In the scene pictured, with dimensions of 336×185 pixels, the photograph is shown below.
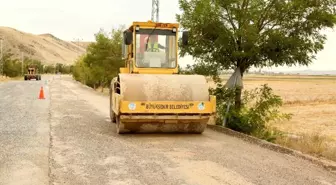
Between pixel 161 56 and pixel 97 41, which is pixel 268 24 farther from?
pixel 97 41

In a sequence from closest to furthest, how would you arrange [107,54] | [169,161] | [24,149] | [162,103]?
1. [169,161]
2. [24,149]
3. [162,103]
4. [107,54]

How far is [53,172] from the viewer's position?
705cm

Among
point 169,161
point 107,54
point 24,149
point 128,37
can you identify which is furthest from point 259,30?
point 107,54

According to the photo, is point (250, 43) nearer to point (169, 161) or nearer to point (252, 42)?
point (252, 42)

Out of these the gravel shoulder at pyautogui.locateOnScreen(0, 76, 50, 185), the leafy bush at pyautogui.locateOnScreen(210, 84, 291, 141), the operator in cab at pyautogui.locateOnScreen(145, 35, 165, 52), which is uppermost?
the operator in cab at pyautogui.locateOnScreen(145, 35, 165, 52)

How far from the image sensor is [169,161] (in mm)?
7973

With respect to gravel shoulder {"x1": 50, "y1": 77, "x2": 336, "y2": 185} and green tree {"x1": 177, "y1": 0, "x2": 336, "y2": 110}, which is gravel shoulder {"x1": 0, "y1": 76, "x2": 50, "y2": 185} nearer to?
gravel shoulder {"x1": 50, "y1": 77, "x2": 336, "y2": 185}

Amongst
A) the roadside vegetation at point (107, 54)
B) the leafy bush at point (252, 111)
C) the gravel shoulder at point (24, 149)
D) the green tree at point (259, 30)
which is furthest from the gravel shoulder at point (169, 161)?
the roadside vegetation at point (107, 54)

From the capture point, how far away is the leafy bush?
473 inches

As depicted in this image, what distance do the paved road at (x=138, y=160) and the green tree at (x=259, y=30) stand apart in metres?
2.33

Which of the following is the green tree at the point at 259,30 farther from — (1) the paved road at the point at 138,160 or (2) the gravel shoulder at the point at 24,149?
(2) the gravel shoulder at the point at 24,149

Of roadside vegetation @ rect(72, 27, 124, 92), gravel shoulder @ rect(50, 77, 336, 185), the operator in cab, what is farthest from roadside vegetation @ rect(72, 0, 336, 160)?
roadside vegetation @ rect(72, 27, 124, 92)

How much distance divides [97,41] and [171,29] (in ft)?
75.9

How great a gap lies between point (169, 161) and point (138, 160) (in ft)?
1.84
